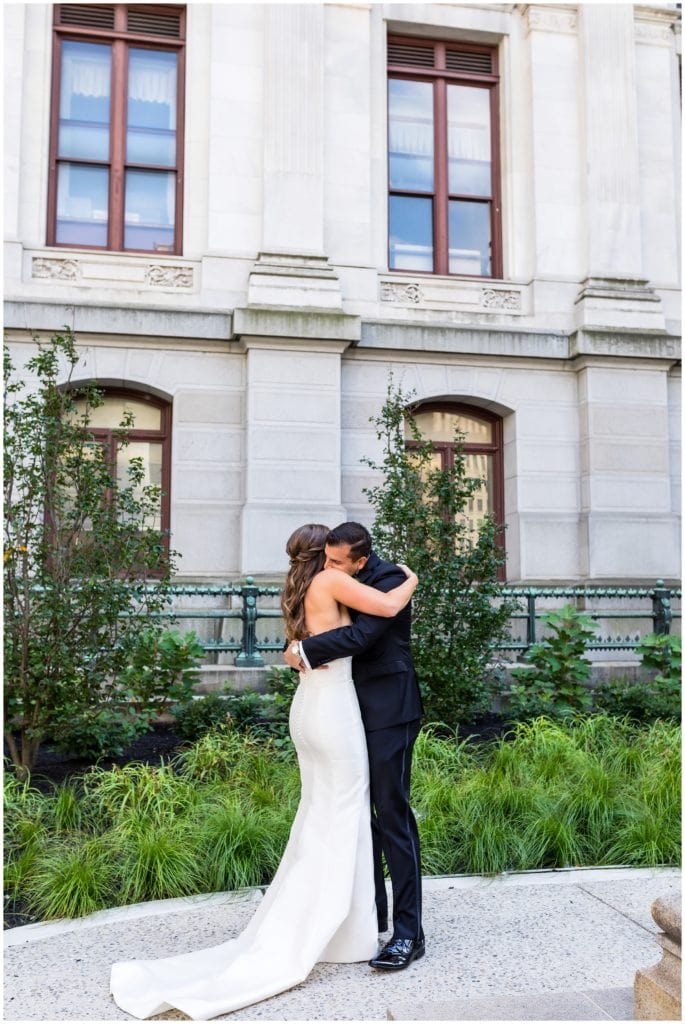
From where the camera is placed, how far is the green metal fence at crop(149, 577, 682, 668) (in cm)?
1039

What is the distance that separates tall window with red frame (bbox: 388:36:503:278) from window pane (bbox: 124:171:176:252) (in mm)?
3437

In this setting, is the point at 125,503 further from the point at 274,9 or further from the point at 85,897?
the point at 274,9

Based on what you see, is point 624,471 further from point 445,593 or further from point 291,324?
point 445,593

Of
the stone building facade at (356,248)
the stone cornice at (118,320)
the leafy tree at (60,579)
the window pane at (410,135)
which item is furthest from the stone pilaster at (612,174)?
the leafy tree at (60,579)

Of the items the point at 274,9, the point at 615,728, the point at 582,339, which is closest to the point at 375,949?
the point at 615,728

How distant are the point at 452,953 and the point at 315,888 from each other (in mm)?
798

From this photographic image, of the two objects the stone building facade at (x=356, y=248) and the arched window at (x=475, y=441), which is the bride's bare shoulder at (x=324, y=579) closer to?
the stone building facade at (x=356, y=248)

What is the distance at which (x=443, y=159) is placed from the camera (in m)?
14.7

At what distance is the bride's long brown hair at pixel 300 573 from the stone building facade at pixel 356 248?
8028mm

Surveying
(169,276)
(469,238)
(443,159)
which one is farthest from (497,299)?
(169,276)

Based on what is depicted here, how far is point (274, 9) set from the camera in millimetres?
13375

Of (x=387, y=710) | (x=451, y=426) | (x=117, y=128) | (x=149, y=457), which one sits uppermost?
(x=117, y=128)

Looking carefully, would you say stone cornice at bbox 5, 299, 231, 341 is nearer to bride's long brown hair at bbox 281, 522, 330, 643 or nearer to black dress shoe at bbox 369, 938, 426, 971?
bride's long brown hair at bbox 281, 522, 330, 643

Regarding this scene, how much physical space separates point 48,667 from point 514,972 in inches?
182
